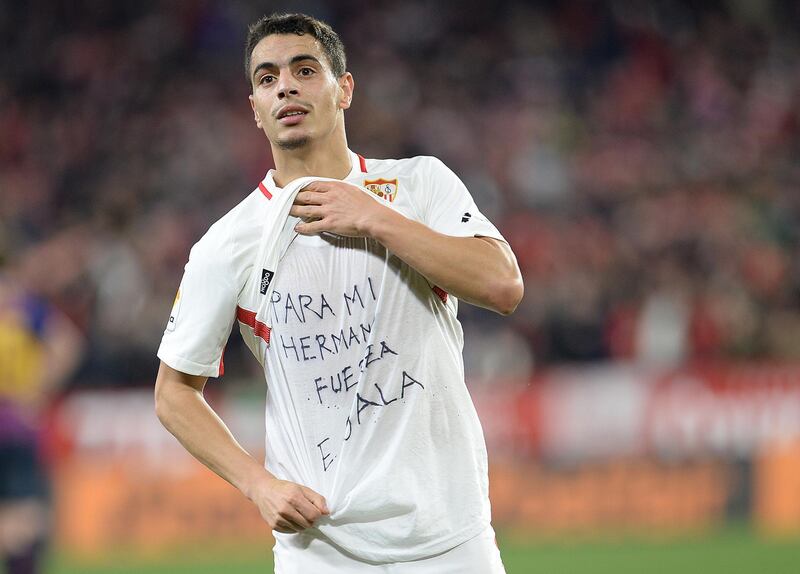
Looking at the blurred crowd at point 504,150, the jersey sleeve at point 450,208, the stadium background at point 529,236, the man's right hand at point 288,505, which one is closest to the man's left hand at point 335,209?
the jersey sleeve at point 450,208

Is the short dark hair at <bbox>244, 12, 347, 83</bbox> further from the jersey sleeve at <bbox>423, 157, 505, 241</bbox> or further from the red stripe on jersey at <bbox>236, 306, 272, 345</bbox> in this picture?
the red stripe on jersey at <bbox>236, 306, 272, 345</bbox>

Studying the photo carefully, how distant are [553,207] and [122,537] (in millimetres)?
6208

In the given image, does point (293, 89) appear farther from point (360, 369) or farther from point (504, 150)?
point (504, 150)

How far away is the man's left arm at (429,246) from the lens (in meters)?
3.06

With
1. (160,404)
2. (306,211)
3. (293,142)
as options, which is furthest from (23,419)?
(306,211)

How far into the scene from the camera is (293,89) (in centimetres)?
330

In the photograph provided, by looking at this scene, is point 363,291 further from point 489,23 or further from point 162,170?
point 489,23

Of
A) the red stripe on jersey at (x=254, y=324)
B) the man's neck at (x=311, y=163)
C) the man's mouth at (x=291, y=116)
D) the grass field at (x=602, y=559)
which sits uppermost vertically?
the man's mouth at (x=291, y=116)

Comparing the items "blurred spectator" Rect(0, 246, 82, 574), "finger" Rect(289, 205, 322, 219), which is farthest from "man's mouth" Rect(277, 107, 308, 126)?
"blurred spectator" Rect(0, 246, 82, 574)

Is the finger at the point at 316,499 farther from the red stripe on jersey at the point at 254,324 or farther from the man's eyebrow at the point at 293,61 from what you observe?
the man's eyebrow at the point at 293,61

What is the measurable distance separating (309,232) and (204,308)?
341mm

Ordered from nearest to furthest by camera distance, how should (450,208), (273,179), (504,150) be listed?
(450,208), (273,179), (504,150)

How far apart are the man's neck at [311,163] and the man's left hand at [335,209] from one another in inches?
6.3

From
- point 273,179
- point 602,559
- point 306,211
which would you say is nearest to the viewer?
point 306,211
